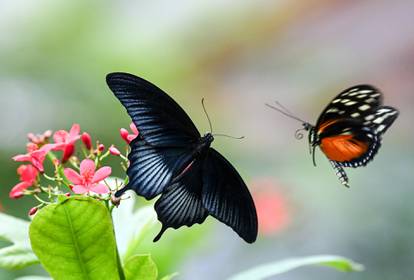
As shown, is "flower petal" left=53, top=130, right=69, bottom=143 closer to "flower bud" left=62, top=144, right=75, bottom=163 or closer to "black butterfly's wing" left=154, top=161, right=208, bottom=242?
"flower bud" left=62, top=144, right=75, bottom=163

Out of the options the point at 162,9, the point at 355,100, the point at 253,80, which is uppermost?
the point at 355,100

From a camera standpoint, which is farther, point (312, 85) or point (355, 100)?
point (312, 85)

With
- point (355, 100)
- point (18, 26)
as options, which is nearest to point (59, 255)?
point (355, 100)

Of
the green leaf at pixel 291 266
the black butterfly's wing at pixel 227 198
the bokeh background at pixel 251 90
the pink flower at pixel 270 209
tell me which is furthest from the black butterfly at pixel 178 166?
the pink flower at pixel 270 209

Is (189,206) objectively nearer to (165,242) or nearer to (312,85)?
(165,242)

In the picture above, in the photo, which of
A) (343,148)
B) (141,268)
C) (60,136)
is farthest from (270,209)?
(141,268)
